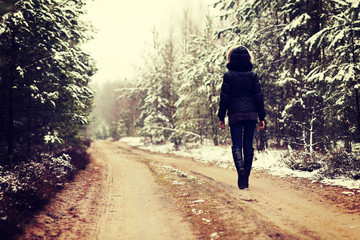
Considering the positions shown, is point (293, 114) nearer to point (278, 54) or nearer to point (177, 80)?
point (278, 54)

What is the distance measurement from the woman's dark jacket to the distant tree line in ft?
23.2

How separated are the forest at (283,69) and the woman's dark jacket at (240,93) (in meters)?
3.92

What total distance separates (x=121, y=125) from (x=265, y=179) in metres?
51.7

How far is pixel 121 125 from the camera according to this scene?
56406 mm

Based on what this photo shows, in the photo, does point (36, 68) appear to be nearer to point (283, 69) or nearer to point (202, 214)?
point (202, 214)

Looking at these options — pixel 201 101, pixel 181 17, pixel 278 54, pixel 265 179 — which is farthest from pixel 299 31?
pixel 181 17

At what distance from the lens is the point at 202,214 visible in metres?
4.32

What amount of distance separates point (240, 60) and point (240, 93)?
2.28 ft

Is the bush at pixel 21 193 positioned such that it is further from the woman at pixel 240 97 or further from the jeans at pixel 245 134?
the jeans at pixel 245 134

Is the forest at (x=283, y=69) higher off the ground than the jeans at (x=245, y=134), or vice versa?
the forest at (x=283, y=69)

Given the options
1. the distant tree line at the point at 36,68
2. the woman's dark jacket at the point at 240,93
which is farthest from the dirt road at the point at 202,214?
the distant tree line at the point at 36,68

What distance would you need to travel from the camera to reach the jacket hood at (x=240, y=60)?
4.61 meters

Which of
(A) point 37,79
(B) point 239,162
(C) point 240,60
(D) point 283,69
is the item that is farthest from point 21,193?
(D) point 283,69

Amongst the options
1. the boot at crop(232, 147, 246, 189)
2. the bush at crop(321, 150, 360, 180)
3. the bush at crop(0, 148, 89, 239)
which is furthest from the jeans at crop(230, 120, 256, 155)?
the bush at crop(0, 148, 89, 239)
